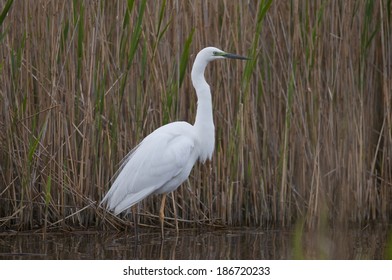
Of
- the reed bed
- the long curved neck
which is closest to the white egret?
the long curved neck

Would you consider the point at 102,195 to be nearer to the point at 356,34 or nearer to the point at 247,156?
the point at 247,156

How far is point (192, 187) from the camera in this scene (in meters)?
4.32

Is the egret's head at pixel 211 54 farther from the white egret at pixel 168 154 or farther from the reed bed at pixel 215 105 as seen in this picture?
the reed bed at pixel 215 105

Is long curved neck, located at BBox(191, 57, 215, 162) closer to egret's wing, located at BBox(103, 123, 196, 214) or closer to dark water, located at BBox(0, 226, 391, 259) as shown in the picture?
egret's wing, located at BBox(103, 123, 196, 214)

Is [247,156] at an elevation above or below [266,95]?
below

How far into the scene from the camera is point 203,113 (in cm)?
400

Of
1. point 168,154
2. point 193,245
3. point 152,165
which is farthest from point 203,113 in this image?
point 193,245

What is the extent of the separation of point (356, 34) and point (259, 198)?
44.9 inches

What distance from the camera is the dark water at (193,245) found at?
3.70 m

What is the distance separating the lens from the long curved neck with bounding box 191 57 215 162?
3.95 m

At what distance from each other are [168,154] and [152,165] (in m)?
0.11

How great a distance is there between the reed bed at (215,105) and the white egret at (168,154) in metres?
0.15

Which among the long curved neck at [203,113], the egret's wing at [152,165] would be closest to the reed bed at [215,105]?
the long curved neck at [203,113]

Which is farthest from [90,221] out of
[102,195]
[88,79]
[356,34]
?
[356,34]
